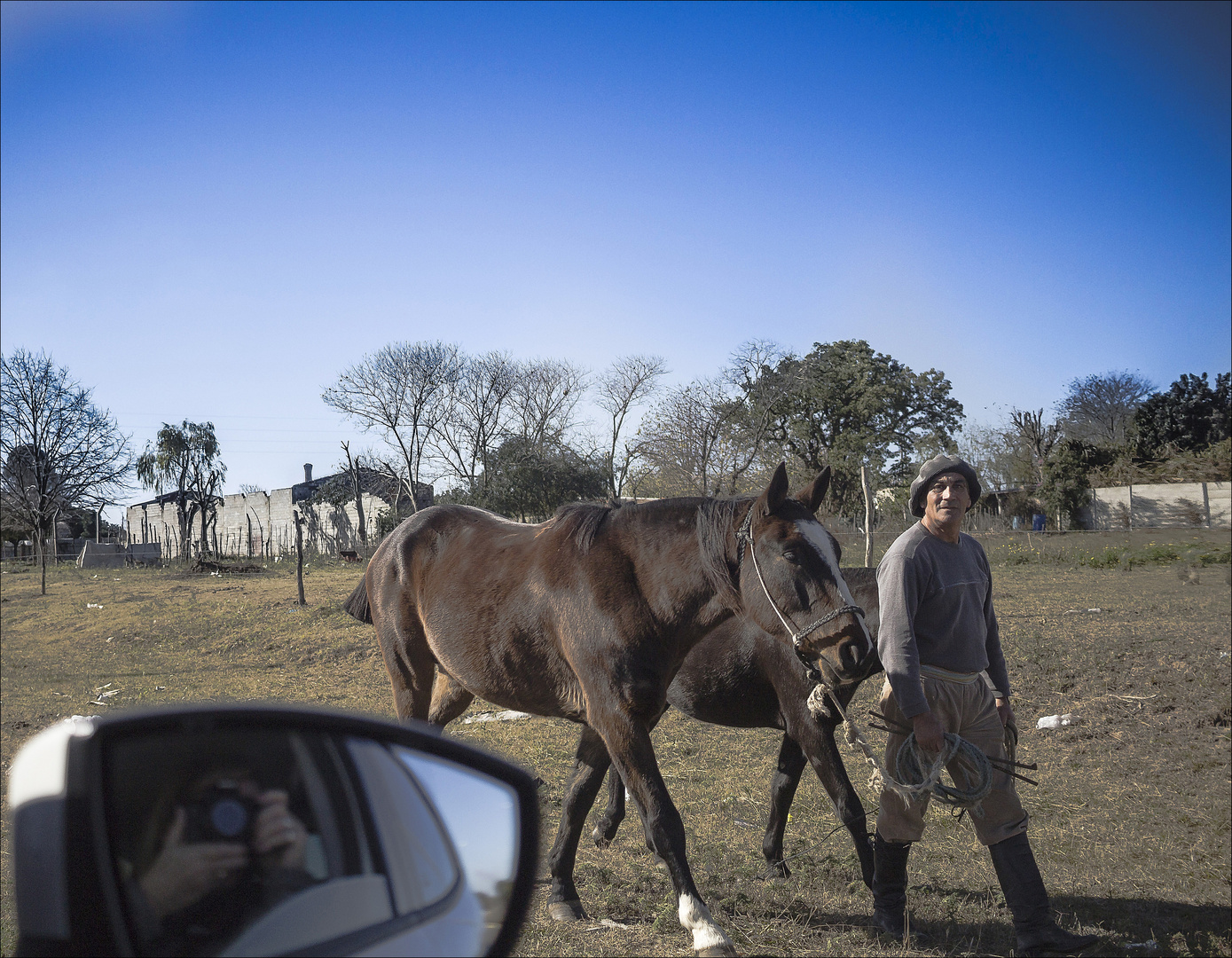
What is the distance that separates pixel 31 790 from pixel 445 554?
13.2 feet

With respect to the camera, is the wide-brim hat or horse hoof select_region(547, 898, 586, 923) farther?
horse hoof select_region(547, 898, 586, 923)

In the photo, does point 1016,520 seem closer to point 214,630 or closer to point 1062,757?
point 1062,757

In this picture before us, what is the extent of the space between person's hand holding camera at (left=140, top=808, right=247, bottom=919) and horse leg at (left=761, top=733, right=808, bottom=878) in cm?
399

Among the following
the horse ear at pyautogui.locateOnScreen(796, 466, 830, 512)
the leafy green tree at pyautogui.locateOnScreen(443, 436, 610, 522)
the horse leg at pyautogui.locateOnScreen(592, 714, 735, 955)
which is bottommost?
the horse leg at pyautogui.locateOnScreen(592, 714, 735, 955)

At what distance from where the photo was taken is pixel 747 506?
12.5 feet

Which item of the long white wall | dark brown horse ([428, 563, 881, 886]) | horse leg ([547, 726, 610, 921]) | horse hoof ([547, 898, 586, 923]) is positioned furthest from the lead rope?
the long white wall

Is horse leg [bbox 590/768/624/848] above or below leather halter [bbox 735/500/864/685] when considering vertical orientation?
below

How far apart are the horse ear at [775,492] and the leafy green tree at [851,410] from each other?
26.2 m

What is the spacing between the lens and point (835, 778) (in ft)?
13.8

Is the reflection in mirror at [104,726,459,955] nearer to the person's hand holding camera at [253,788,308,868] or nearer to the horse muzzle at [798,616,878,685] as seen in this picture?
the person's hand holding camera at [253,788,308,868]

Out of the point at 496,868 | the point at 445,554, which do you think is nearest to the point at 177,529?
the point at 445,554

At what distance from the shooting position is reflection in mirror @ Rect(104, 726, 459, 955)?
984 mm

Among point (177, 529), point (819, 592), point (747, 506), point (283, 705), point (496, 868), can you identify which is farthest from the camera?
point (177, 529)

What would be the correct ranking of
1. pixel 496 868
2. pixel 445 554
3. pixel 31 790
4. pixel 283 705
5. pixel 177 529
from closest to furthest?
pixel 31 790
pixel 283 705
pixel 496 868
pixel 445 554
pixel 177 529
